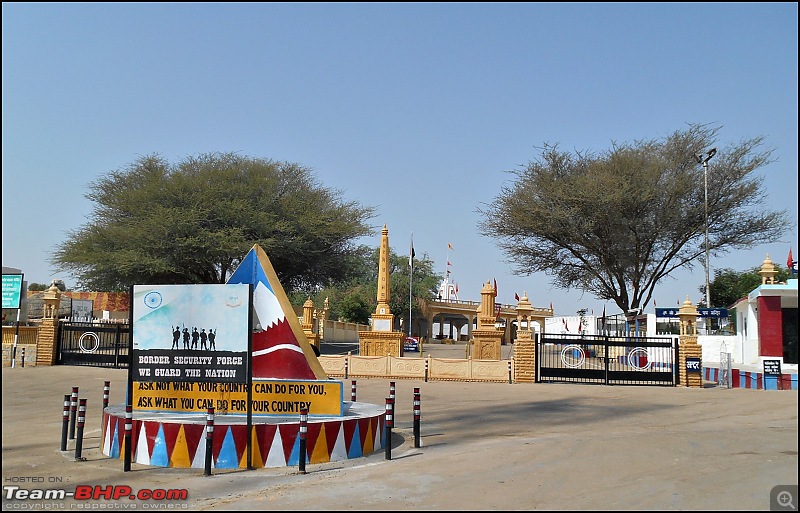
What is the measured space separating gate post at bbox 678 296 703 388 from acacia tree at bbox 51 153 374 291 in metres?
25.7

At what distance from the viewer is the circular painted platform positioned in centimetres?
1103

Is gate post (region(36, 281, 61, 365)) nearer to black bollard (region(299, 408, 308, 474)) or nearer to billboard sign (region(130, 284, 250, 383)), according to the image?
billboard sign (region(130, 284, 250, 383))

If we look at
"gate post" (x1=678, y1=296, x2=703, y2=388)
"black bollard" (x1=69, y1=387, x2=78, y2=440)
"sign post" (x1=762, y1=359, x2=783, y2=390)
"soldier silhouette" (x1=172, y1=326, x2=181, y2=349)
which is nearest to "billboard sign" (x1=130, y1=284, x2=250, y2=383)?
"soldier silhouette" (x1=172, y1=326, x2=181, y2=349)

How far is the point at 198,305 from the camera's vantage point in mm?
11703

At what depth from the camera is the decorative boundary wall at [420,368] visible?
2980 centimetres

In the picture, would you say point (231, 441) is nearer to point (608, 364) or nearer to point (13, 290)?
point (608, 364)

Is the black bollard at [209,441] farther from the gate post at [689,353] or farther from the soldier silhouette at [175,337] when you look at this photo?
the gate post at [689,353]

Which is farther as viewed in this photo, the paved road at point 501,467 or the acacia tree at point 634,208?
the acacia tree at point 634,208

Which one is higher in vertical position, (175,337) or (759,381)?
(175,337)

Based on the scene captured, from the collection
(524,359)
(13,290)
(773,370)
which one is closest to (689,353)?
(773,370)
